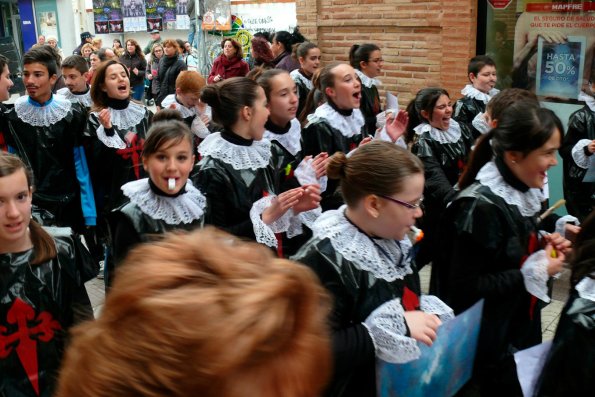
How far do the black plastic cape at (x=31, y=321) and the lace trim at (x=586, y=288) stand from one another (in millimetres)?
1860

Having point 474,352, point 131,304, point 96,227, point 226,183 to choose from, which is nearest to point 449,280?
point 474,352

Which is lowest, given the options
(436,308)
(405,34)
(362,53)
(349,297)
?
(436,308)

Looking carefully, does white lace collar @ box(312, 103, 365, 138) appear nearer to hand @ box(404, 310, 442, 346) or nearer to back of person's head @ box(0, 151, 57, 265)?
back of person's head @ box(0, 151, 57, 265)

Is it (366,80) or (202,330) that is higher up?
(202,330)

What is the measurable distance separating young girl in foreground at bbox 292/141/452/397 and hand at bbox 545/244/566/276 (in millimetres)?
563

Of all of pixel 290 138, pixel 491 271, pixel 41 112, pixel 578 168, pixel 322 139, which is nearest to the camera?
pixel 491 271

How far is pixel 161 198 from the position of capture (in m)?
3.38

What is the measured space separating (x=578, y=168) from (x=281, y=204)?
3.32m

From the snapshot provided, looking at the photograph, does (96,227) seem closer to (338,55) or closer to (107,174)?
(107,174)

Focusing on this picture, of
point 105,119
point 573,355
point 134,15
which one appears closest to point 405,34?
point 105,119

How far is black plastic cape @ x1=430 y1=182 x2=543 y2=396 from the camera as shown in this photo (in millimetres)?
2900

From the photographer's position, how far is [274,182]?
4.18 m

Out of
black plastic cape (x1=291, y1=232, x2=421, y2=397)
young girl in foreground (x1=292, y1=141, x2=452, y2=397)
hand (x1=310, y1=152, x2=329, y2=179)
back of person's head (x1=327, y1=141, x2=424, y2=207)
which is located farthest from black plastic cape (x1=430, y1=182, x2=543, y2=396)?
hand (x1=310, y1=152, x2=329, y2=179)

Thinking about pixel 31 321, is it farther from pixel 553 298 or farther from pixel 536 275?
pixel 553 298
